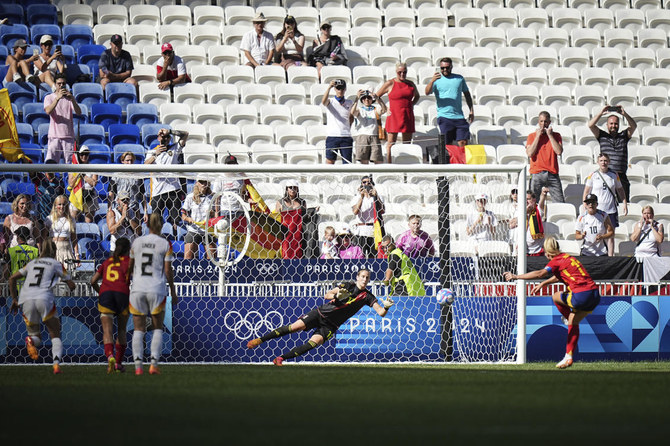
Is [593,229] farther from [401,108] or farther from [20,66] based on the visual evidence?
[20,66]

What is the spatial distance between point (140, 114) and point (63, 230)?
182 inches

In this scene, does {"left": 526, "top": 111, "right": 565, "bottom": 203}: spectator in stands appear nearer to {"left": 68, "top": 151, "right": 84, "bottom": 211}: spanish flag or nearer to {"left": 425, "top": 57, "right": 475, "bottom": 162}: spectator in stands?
{"left": 425, "top": 57, "right": 475, "bottom": 162}: spectator in stands

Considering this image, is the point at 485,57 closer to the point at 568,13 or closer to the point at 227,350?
the point at 568,13

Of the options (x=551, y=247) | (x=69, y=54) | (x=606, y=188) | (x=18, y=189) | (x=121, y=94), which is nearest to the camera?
(x=551, y=247)

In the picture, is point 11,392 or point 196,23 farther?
point 196,23

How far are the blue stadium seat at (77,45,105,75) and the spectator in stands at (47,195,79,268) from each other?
594 cm

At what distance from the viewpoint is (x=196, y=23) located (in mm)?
20578

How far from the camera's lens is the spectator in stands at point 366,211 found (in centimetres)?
1459

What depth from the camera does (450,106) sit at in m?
17.3

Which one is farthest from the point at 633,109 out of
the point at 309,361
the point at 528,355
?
the point at 309,361

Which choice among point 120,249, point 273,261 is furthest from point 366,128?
point 120,249

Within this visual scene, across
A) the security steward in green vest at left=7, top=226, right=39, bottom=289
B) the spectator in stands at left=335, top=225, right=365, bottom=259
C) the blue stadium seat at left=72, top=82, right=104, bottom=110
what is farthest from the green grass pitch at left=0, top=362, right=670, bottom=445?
the blue stadium seat at left=72, top=82, right=104, bottom=110

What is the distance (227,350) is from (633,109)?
1062 centimetres

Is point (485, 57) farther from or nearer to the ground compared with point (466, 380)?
farther from the ground
